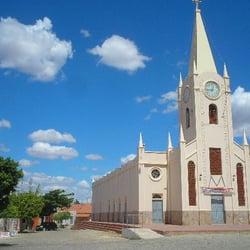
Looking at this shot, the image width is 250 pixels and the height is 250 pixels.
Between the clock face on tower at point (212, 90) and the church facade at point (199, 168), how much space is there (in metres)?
0.09

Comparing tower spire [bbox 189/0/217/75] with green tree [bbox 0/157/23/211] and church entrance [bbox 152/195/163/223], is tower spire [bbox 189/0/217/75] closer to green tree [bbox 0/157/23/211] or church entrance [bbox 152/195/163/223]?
church entrance [bbox 152/195/163/223]

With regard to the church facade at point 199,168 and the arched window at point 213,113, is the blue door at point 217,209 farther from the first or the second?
the arched window at point 213,113

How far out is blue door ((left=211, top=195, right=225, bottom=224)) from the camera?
37125mm

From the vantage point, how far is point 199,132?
38469mm

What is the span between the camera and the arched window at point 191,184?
36.5 meters

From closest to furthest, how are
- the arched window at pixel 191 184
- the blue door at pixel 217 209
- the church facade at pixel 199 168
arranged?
1. the arched window at pixel 191 184
2. the church facade at pixel 199 168
3. the blue door at pixel 217 209

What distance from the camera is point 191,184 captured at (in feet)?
121

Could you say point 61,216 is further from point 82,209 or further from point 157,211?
point 157,211

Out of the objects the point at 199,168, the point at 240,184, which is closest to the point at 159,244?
the point at 199,168

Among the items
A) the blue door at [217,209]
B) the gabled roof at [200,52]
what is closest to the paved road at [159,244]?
the blue door at [217,209]

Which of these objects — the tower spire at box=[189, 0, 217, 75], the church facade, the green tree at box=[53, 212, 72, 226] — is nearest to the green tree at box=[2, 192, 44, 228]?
the church facade

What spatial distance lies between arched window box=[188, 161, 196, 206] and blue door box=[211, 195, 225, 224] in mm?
1912

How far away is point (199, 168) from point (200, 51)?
12030mm

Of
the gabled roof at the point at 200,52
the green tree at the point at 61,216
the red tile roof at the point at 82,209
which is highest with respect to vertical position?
the gabled roof at the point at 200,52
